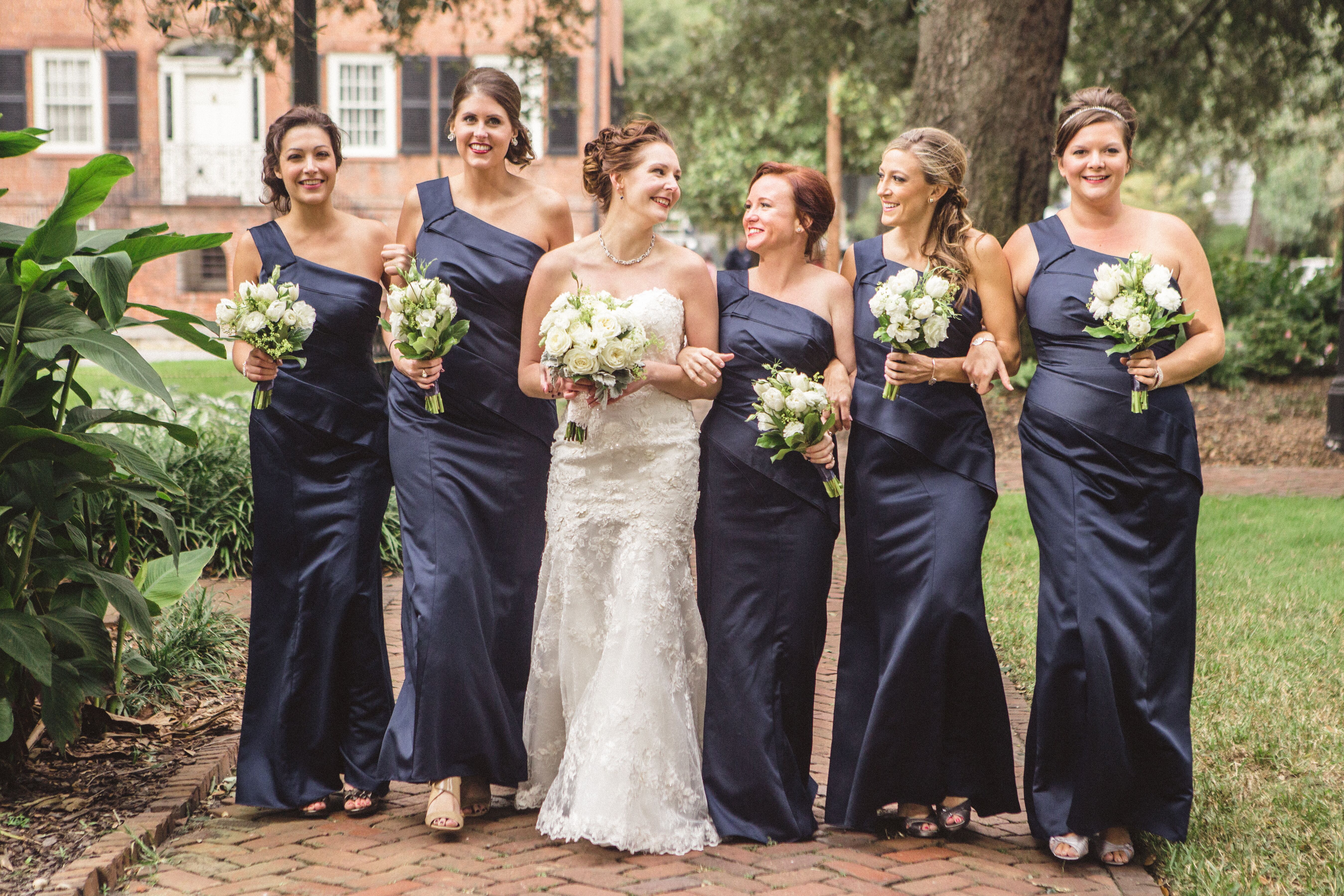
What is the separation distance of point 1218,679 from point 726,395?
3.27 meters

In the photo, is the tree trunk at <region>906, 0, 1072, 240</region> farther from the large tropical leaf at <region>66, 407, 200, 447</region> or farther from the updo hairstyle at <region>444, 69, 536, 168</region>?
the large tropical leaf at <region>66, 407, 200, 447</region>

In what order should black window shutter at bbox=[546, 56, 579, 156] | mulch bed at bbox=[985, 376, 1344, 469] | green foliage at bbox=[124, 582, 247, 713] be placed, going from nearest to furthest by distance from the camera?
green foliage at bbox=[124, 582, 247, 713]
mulch bed at bbox=[985, 376, 1344, 469]
black window shutter at bbox=[546, 56, 579, 156]

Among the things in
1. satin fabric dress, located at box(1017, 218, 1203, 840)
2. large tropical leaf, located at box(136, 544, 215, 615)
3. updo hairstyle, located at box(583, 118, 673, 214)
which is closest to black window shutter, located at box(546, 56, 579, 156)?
large tropical leaf, located at box(136, 544, 215, 615)

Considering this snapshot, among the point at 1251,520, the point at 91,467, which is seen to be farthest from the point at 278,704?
the point at 1251,520

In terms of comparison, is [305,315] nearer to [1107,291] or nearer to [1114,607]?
[1107,291]

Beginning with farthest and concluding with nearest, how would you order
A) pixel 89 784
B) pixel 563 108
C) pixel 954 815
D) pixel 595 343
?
pixel 563 108 < pixel 89 784 < pixel 954 815 < pixel 595 343

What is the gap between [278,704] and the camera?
4.61 metres

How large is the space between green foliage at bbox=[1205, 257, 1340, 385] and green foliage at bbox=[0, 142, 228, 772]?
1549 cm

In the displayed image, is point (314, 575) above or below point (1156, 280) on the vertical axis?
below

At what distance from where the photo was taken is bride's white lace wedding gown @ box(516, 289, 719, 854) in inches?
168

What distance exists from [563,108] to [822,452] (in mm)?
12885

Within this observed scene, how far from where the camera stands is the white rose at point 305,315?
4.41 metres

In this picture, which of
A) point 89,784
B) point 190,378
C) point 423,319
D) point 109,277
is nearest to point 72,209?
point 109,277

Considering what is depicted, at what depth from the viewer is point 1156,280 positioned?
3.96 m
